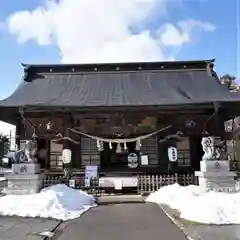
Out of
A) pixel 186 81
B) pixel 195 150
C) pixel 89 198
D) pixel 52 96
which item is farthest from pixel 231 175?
pixel 52 96

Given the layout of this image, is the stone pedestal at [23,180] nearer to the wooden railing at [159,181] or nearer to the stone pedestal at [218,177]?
the wooden railing at [159,181]

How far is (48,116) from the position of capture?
14938 millimetres

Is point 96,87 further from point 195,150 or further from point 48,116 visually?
point 195,150

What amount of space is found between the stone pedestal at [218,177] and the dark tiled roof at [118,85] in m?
3.19

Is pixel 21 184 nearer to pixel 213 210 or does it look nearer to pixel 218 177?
pixel 218 177

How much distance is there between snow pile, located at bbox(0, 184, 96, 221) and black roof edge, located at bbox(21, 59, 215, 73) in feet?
31.4

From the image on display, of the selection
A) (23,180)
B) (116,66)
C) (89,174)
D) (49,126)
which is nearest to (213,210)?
(89,174)

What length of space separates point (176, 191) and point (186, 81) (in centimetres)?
745

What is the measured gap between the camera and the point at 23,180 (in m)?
13.0

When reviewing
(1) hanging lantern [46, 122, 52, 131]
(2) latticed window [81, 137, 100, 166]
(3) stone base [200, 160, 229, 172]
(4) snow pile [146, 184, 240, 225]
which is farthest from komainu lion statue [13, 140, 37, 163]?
(3) stone base [200, 160, 229, 172]

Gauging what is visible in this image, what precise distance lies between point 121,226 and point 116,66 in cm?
1244

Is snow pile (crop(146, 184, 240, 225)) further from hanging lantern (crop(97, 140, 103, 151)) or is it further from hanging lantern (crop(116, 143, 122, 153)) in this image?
hanging lantern (crop(116, 143, 122, 153))

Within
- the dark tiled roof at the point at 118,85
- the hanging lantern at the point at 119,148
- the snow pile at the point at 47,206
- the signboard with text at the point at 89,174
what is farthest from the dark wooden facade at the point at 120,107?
the snow pile at the point at 47,206

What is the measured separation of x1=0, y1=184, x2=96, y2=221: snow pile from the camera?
9.38 m
